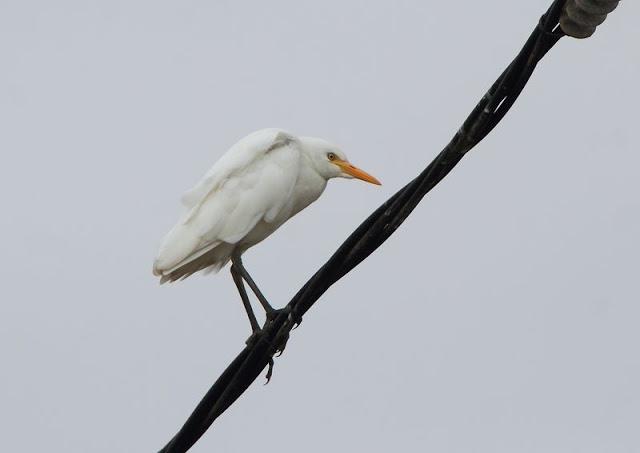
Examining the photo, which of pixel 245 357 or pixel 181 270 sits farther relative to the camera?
pixel 181 270

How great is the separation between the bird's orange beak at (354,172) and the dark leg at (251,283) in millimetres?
1093

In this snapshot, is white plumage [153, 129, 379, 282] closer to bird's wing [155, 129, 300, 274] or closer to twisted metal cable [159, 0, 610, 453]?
bird's wing [155, 129, 300, 274]

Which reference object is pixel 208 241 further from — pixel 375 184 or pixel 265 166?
pixel 375 184

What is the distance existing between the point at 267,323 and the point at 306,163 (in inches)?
58.7

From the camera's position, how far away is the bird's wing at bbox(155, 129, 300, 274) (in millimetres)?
9531

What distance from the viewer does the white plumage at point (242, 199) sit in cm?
953

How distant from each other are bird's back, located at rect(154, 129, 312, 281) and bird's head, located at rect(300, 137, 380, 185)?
0.20 metres

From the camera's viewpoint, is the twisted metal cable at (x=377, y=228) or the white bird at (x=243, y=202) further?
the white bird at (x=243, y=202)

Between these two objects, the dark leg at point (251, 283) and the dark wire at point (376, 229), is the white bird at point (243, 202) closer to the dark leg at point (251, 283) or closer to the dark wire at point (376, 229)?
the dark leg at point (251, 283)

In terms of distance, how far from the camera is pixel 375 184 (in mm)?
10484


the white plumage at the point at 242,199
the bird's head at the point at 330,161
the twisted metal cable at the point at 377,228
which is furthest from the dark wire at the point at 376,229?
the bird's head at the point at 330,161

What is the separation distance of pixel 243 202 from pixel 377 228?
3362 mm

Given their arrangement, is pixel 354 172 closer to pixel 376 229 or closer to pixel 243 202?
pixel 243 202

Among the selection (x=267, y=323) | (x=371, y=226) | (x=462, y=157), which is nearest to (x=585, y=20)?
(x=462, y=157)
